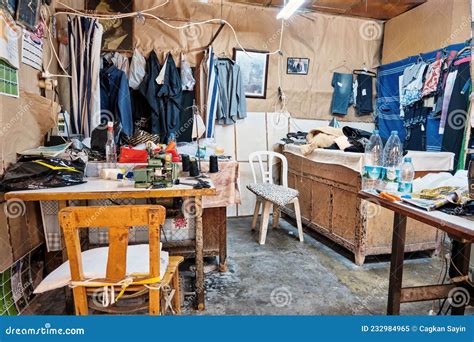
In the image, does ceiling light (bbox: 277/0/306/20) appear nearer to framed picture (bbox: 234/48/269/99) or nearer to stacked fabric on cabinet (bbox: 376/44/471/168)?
framed picture (bbox: 234/48/269/99)

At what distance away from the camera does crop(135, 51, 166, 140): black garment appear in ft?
12.3

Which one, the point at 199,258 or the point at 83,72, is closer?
the point at 199,258

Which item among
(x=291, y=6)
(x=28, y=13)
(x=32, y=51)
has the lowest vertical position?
(x=32, y=51)

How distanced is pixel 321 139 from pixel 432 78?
5.54ft

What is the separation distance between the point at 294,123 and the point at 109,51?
275cm

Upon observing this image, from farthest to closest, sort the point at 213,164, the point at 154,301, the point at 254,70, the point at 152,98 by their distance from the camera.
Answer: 1. the point at 254,70
2. the point at 152,98
3. the point at 213,164
4. the point at 154,301

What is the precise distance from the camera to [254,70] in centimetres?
441

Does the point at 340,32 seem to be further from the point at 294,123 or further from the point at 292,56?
the point at 294,123

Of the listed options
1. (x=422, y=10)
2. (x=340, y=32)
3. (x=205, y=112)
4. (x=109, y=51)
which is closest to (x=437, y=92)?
(x=422, y=10)

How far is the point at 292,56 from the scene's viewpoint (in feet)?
14.9

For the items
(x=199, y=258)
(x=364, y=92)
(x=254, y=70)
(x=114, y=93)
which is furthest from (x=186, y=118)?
(x=364, y=92)

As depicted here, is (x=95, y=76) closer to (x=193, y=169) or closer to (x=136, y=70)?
(x=136, y=70)

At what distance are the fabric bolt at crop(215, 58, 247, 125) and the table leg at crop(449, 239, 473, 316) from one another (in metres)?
3.04

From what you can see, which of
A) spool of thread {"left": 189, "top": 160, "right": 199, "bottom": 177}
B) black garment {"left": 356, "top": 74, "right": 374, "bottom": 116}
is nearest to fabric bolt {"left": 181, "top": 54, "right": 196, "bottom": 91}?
spool of thread {"left": 189, "top": 160, "right": 199, "bottom": 177}
